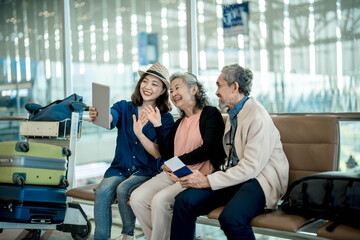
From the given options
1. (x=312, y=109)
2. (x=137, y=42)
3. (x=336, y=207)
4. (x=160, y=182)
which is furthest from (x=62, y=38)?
(x=336, y=207)

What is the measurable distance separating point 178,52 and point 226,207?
6.43 ft

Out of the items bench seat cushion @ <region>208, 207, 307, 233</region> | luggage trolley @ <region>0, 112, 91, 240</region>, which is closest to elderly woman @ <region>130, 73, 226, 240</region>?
bench seat cushion @ <region>208, 207, 307, 233</region>

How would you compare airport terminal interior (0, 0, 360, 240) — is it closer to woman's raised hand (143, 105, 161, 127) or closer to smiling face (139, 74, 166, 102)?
smiling face (139, 74, 166, 102)

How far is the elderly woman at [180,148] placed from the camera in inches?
104

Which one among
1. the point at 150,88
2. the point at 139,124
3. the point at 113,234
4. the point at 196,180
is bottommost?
the point at 113,234

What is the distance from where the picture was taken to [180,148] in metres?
2.88

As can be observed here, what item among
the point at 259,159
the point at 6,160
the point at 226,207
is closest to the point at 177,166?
the point at 226,207

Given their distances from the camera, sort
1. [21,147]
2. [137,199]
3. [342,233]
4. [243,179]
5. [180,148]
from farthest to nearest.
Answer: [21,147] < [180,148] < [137,199] < [243,179] < [342,233]

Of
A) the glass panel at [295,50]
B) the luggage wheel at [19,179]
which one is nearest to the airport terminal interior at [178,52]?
the glass panel at [295,50]

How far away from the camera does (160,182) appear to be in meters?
2.90

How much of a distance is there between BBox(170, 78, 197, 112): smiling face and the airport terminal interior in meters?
0.71

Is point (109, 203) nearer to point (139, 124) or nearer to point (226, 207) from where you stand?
point (139, 124)

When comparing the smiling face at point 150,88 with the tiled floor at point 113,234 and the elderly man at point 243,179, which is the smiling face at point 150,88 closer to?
the elderly man at point 243,179

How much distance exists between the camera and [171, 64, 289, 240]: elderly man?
2.33 m
